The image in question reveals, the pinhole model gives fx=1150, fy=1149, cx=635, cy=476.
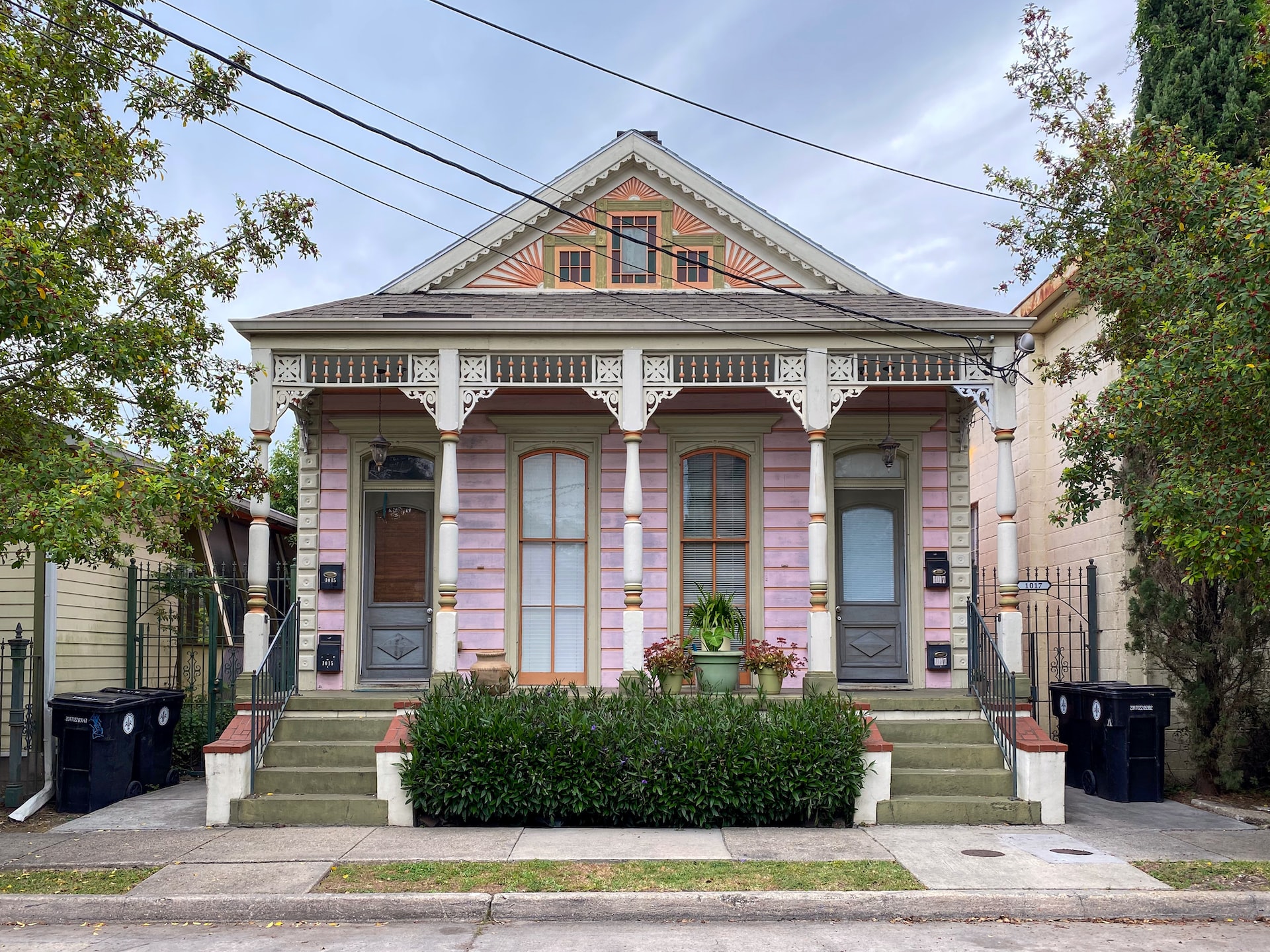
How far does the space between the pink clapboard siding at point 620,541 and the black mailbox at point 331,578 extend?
9.45ft

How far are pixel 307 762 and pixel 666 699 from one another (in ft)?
11.0

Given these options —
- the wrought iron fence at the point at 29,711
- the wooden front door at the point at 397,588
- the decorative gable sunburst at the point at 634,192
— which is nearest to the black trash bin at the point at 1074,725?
the wooden front door at the point at 397,588

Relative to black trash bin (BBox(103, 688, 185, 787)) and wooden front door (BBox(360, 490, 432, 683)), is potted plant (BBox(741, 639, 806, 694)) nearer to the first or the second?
wooden front door (BBox(360, 490, 432, 683))

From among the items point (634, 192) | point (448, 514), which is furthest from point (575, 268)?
point (448, 514)

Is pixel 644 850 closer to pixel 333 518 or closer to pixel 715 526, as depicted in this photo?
pixel 715 526

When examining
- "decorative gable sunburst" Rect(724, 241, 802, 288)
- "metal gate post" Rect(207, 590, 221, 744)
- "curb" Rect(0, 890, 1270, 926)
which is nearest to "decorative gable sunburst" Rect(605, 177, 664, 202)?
"decorative gable sunburst" Rect(724, 241, 802, 288)

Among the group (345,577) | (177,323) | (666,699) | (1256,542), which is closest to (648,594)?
(666,699)

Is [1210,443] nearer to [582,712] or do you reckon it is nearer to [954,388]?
[954,388]

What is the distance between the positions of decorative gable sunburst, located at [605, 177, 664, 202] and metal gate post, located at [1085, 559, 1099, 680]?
6.67 meters

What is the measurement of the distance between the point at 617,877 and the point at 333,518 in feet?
21.3

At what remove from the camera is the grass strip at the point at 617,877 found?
24.6ft

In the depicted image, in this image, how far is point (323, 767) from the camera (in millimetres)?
10602

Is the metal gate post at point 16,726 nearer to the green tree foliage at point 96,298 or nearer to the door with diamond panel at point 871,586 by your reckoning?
the green tree foliage at point 96,298

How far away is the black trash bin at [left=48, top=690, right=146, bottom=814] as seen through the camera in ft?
35.3
